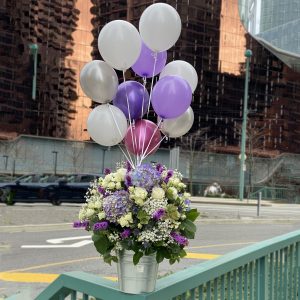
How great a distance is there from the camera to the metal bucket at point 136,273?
8.31 ft

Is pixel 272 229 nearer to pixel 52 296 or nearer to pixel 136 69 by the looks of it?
pixel 136 69

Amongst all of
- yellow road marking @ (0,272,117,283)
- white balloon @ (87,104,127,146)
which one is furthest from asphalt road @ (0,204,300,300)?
white balloon @ (87,104,127,146)

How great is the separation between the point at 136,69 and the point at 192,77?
544 mm

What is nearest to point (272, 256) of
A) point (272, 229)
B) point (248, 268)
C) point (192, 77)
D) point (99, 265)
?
point (248, 268)

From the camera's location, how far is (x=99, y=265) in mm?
9039

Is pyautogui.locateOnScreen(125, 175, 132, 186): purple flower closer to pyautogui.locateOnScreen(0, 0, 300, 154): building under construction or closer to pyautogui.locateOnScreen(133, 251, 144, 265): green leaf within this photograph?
pyautogui.locateOnScreen(133, 251, 144, 265): green leaf

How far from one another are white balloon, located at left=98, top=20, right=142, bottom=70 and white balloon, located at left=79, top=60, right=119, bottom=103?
0.10 meters

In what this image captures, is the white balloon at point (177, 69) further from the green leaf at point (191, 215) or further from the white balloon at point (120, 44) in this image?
the green leaf at point (191, 215)

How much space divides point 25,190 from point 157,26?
68.1 feet

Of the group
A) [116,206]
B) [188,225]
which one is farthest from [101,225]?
[188,225]

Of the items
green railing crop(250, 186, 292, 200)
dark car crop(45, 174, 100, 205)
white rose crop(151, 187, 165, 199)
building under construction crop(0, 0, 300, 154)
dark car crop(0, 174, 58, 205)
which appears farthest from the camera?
building under construction crop(0, 0, 300, 154)

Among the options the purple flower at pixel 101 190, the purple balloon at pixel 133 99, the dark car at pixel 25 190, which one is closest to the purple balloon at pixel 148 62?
the purple balloon at pixel 133 99

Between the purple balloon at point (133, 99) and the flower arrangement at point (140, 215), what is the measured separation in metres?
1.57

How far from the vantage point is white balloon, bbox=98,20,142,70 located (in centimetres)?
401
